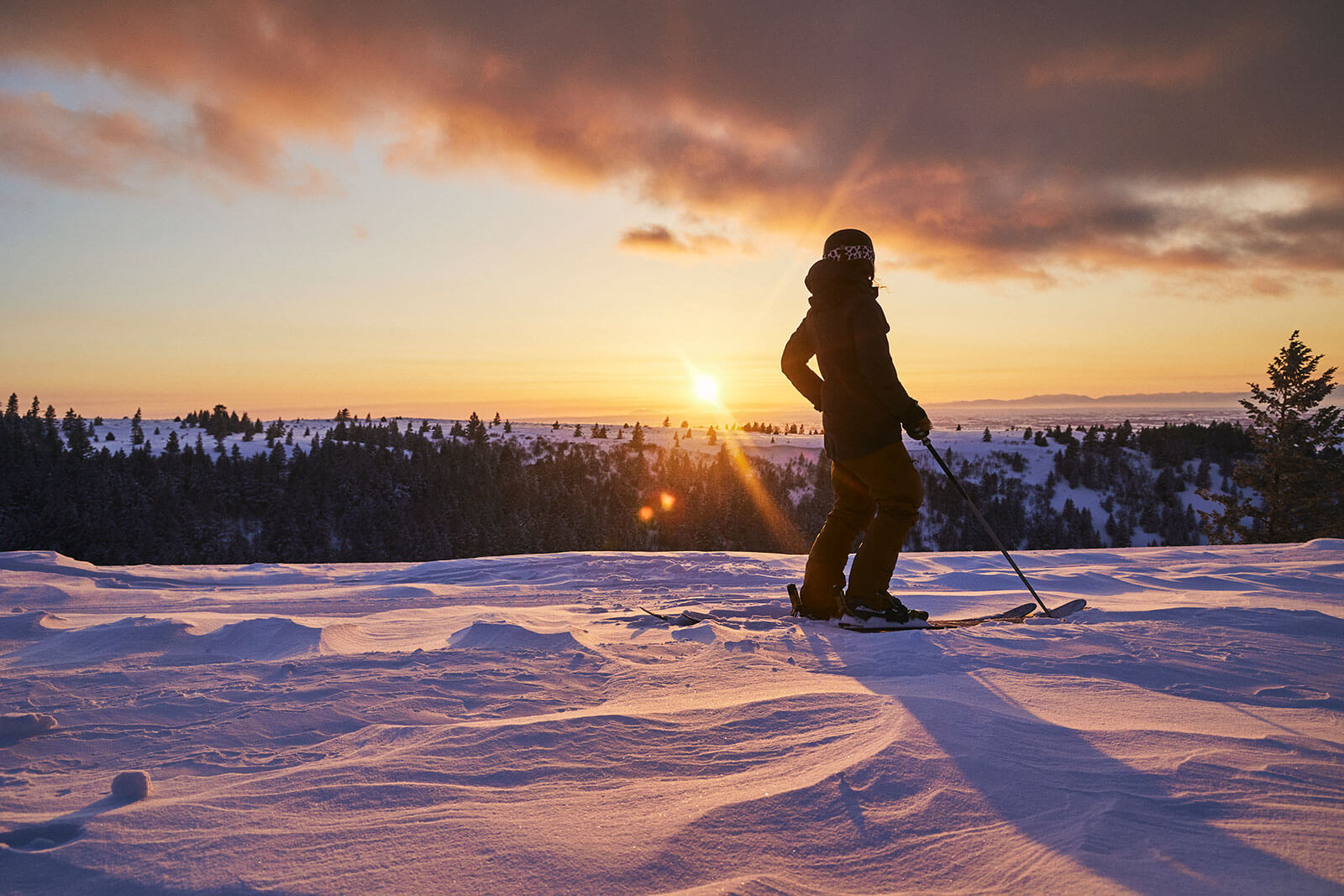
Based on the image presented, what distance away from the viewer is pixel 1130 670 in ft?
8.31

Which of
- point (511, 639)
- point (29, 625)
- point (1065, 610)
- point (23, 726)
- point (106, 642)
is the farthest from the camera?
point (1065, 610)

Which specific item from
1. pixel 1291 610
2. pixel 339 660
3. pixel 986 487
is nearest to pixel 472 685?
pixel 339 660

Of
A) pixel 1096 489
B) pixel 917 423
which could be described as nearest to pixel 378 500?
pixel 917 423

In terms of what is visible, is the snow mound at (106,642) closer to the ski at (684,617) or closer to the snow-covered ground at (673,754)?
the snow-covered ground at (673,754)

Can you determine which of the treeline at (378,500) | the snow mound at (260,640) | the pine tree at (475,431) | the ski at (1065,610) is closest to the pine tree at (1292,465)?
the ski at (1065,610)

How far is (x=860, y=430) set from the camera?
390 cm

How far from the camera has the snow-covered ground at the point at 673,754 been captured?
50.8 inches

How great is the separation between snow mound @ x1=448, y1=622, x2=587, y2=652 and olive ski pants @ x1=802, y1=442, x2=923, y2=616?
1727 millimetres

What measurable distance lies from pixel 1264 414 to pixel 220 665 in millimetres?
32701

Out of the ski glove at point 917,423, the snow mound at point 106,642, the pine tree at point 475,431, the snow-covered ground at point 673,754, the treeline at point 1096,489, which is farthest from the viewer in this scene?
the pine tree at point 475,431

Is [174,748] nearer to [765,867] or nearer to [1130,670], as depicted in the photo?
[765,867]

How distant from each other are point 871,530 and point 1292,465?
2849 cm

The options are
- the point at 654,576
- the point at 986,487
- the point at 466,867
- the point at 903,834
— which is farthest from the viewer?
the point at 986,487

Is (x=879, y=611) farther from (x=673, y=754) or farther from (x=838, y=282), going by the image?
(x=673, y=754)
